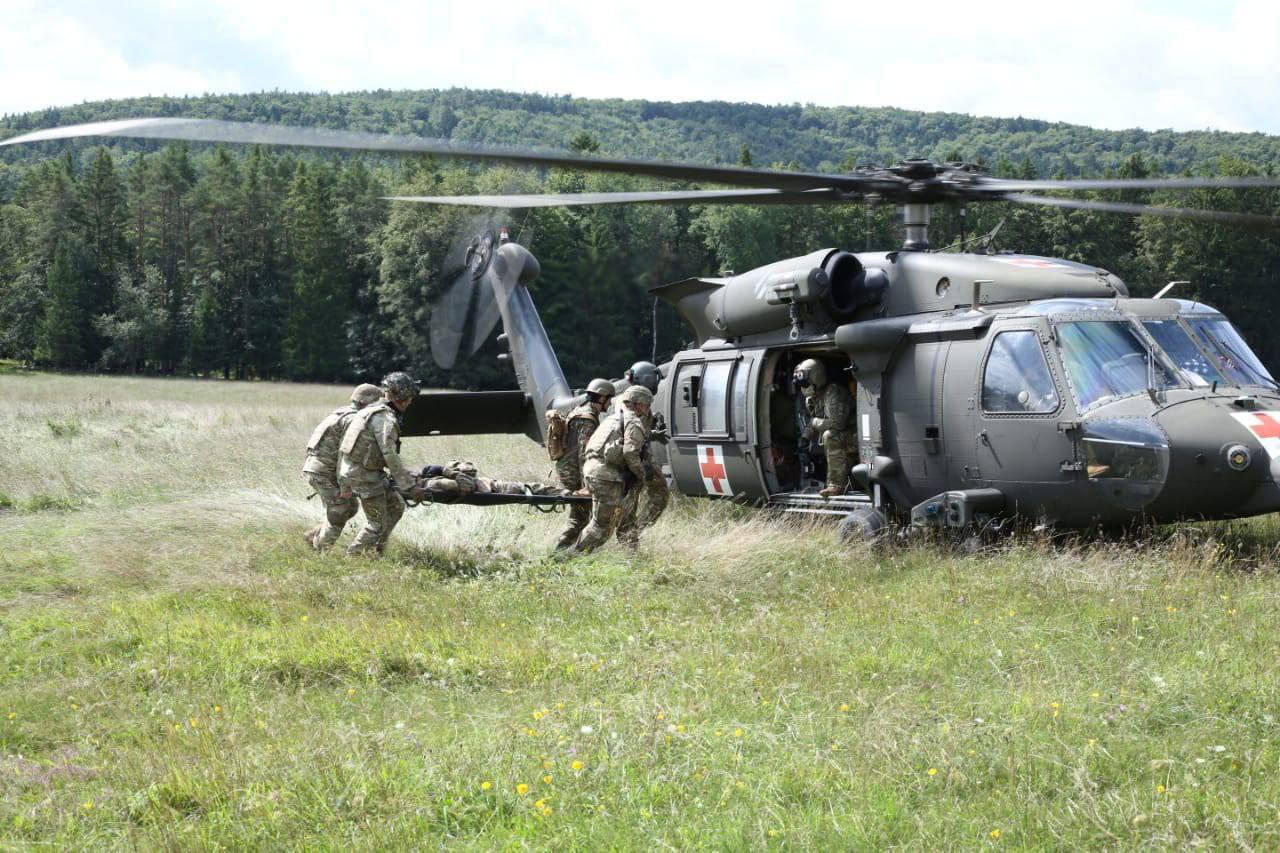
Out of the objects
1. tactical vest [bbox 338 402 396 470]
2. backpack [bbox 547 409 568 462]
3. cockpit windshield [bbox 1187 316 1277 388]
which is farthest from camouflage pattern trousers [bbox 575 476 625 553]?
cockpit windshield [bbox 1187 316 1277 388]

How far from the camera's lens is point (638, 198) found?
9.33 m

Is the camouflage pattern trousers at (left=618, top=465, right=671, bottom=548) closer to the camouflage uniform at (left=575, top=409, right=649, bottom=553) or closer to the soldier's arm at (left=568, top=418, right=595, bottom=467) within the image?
the camouflage uniform at (left=575, top=409, right=649, bottom=553)

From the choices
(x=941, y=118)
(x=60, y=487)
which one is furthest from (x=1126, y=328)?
(x=941, y=118)

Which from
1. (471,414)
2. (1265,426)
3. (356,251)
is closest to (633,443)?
(471,414)

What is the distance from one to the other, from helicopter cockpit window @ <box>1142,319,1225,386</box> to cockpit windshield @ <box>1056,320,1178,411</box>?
0.46ft

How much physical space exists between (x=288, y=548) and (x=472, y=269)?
18.9ft

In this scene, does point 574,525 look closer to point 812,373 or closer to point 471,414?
point 812,373

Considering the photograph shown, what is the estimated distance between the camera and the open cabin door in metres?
11.2

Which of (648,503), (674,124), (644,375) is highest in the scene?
(674,124)

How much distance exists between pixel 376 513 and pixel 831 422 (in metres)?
3.99

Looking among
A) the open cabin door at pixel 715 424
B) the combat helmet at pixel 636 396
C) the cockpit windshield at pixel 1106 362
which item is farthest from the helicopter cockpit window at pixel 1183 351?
the combat helmet at pixel 636 396

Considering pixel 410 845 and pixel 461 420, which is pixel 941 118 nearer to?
pixel 461 420

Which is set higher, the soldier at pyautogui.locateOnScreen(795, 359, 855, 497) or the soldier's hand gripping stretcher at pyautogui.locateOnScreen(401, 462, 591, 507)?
the soldier at pyautogui.locateOnScreen(795, 359, 855, 497)

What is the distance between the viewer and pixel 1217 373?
863 centimetres
